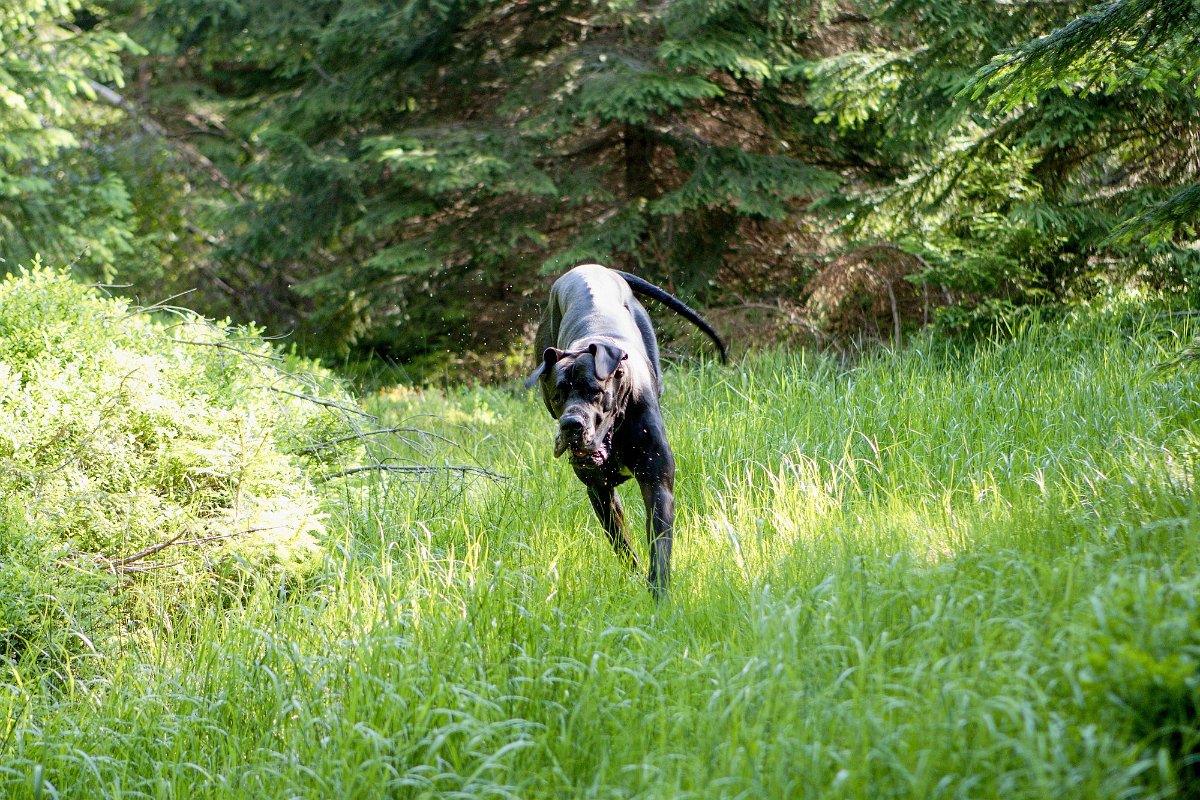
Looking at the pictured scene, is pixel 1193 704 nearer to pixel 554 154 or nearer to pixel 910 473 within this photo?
pixel 910 473

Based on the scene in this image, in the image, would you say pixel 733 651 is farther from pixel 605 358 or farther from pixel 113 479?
pixel 113 479

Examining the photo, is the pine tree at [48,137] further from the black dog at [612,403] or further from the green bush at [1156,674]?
the green bush at [1156,674]

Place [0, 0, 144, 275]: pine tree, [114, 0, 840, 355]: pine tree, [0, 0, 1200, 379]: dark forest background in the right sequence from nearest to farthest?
[0, 0, 1200, 379]: dark forest background
[0, 0, 144, 275]: pine tree
[114, 0, 840, 355]: pine tree

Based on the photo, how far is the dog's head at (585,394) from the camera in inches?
159

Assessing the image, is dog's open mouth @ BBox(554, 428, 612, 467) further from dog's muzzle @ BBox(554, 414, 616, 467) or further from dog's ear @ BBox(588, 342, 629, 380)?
dog's ear @ BBox(588, 342, 629, 380)

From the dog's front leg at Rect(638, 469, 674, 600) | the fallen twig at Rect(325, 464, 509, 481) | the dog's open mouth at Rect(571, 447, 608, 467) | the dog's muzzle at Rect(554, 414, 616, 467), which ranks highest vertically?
the dog's muzzle at Rect(554, 414, 616, 467)

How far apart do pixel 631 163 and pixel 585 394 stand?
8.02m

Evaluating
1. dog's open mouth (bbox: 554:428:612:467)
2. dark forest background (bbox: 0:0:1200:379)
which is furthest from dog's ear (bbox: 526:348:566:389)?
dark forest background (bbox: 0:0:1200:379)

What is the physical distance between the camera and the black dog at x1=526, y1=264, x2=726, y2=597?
4.12 m

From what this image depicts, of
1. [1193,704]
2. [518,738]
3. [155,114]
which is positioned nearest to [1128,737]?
[1193,704]

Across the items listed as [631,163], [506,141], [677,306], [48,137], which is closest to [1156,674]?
[677,306]

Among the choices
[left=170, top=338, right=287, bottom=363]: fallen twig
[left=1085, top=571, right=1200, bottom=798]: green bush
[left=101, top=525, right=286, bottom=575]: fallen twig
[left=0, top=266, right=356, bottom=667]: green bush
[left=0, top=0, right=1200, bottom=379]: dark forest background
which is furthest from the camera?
[left=0, top=0, right=1200, bottom=379]: dark forest background

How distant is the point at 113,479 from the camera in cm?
512

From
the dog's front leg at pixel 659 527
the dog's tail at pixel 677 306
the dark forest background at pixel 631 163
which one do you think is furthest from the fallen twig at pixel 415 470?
the dark forest background at pixel 631 163
